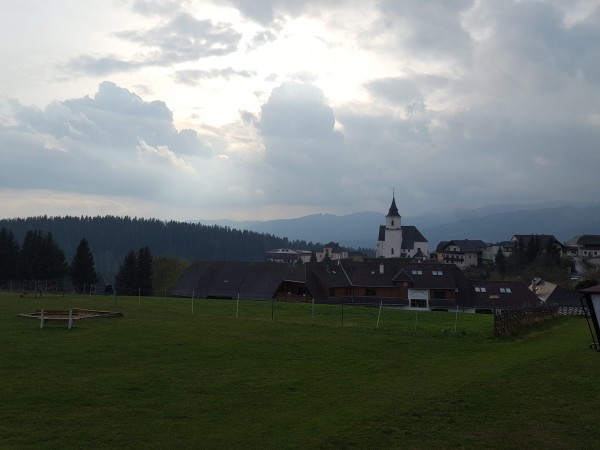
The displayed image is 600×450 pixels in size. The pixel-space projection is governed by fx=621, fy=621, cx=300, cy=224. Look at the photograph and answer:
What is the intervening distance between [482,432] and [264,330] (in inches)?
733

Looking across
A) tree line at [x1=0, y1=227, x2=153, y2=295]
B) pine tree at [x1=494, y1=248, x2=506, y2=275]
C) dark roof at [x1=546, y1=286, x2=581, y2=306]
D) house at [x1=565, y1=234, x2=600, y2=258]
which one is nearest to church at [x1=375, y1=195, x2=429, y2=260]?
pine tree at [x1=494, y1=248, x2=506, y2=275]

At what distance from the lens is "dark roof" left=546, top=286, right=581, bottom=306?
6794cm

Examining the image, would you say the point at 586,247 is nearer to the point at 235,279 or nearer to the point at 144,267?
the point at 235,279

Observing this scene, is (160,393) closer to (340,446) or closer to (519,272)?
(340,446)

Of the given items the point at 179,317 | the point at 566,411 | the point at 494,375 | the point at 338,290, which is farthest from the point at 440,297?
the point at 566,411

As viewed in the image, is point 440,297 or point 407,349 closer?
point 407,349

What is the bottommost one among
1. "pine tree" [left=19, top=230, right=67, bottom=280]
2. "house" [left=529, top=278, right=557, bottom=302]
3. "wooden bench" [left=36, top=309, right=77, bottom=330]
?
"wooden bench" [left=36, top=309, right=77, bottom=330]

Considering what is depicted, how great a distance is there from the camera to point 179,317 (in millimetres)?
35969

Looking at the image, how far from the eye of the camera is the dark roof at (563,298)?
67.9 m

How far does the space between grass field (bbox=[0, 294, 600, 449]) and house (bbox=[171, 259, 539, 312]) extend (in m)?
43.4

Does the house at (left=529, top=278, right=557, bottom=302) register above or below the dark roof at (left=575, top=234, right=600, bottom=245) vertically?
below

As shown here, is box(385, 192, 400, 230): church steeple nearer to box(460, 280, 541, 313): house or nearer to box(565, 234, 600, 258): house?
box(565, 234, 600, 258): house

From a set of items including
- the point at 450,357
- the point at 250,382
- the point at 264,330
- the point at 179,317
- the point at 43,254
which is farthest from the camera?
the point at 43,254

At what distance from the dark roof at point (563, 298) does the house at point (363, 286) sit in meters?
2.00
